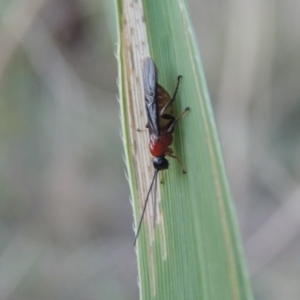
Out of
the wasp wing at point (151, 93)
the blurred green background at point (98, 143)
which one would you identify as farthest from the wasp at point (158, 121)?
the blurred green background at point (98, 143)

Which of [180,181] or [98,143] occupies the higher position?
[180,181]

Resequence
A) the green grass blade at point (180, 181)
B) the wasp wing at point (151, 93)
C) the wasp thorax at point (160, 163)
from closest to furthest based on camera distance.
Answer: the green grass blade at point (180, 181) → the wasp wing at point (151, 93) → the wasp thorax at point (160, 163)

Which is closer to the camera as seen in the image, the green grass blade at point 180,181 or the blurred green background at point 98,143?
the green grass blade at point 180,181

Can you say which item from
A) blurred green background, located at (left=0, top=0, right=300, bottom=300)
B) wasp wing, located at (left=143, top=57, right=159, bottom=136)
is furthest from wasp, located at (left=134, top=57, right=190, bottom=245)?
blurred green background, located at (left=0, top=0, right=300, bottom=300)

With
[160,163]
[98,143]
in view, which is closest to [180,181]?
[160,163]

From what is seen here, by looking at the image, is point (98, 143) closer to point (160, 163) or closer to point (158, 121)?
point (158, 121)

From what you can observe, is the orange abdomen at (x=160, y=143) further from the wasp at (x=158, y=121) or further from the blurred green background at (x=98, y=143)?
the blurred green background at (x=98, y=143)

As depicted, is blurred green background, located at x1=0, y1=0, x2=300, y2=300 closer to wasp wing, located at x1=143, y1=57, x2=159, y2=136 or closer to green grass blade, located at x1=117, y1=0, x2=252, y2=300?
wasp wing, located at x1=143, y1=57, x2=159, y2=136
